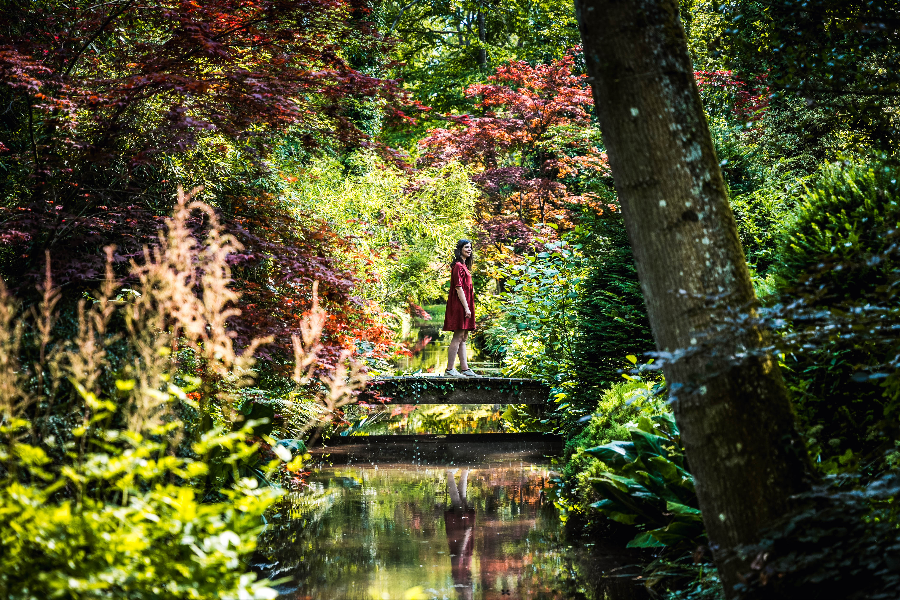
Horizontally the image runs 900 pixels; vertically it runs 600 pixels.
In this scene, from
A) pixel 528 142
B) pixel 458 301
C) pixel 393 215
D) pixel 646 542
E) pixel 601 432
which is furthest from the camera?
pixel 528 142

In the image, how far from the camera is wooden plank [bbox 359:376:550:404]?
35.1 ft

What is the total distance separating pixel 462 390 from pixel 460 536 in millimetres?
5768

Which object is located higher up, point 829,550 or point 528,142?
point 528,142

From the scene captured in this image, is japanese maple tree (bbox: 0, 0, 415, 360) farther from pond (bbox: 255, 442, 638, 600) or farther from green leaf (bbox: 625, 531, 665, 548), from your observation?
green leaf (bbox: 625, 531, 665, 548)

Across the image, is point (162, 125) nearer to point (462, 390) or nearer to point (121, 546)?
point (121, 546)

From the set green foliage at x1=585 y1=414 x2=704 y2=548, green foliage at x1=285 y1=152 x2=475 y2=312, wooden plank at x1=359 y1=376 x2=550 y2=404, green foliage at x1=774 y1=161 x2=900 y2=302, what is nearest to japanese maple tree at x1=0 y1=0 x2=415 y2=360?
green foliage at x1=285 y1=152 x2=475 y2=312

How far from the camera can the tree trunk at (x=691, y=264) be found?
266cm

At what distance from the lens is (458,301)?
11.1 meters

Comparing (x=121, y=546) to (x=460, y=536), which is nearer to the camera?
(x=121, y=546)

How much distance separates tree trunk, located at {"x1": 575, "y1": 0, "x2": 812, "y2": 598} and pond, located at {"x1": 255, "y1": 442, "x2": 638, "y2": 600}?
1.20 metres

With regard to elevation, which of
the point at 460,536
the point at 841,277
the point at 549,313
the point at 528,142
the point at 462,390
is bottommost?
the point at 460,536

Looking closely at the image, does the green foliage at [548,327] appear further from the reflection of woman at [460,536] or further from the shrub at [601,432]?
the reflection of woman at [460,536]

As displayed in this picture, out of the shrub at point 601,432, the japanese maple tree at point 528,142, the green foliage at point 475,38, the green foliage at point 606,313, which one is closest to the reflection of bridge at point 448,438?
the green foliage at point 606,313

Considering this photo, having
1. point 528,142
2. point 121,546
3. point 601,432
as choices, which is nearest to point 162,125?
point 121,546
